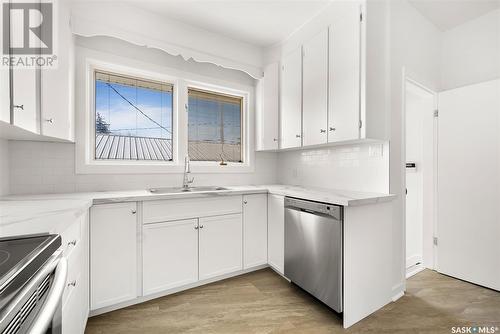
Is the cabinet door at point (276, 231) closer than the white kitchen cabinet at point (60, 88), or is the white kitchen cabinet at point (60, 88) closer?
the white kitchen cabinet at point (60, 88)

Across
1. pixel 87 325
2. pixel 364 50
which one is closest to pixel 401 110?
pixel 364 50

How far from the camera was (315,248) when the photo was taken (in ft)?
6.38

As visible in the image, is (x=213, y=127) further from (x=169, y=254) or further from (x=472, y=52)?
(x=472, y=52)

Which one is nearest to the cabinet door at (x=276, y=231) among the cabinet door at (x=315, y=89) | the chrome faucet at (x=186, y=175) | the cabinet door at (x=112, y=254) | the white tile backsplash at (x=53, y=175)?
the cabinet door at (x=315, y=89)

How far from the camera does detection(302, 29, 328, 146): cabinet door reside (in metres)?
2.27

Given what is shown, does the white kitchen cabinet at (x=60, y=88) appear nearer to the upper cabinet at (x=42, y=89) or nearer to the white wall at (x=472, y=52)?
the upper cabinet at (x=42, y=89)

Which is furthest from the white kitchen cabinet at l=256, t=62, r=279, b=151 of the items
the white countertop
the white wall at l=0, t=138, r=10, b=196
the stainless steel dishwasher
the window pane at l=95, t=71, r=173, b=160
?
the white wall at l=0, t=138, r=10, b=196

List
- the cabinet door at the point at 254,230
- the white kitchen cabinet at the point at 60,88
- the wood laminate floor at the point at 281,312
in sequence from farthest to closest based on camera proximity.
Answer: the cabinet door at the point at 254,230 → the wood laminate floor at the point at 281,312 → the white kitchen cabinet at the point at 60,88

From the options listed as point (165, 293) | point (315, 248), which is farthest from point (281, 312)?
point (165, 293)

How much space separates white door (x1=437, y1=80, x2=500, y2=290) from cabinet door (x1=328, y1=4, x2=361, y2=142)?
1367 mm

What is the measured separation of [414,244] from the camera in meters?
2.87

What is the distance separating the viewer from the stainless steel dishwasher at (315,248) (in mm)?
1756

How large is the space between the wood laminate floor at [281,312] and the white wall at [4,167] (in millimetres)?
1247

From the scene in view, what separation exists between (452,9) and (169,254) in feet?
11.9
